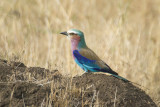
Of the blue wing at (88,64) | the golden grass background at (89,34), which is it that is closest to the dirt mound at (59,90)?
the blue wing at (88,64)

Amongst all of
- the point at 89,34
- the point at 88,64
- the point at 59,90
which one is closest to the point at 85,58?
the point at 88,64

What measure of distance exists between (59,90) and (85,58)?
1.26 m

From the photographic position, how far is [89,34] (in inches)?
413

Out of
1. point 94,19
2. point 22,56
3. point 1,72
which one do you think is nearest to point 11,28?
point 94,19

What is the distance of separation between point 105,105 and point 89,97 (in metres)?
0.27

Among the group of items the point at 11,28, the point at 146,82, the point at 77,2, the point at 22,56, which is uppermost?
the point at 77,2

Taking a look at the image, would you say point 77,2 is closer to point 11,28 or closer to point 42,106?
point 11,28

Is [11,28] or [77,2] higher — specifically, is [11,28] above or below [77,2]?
below

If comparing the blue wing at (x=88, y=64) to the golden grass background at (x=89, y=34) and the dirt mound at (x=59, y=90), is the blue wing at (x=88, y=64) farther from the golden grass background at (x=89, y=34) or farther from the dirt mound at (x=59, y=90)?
the golden grass background at (x=89, y=34)

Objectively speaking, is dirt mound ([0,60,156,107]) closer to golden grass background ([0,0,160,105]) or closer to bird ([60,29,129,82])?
bird ([60,29,129,82])

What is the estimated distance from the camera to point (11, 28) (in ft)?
36.6

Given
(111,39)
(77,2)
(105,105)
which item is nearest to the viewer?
(105,105)

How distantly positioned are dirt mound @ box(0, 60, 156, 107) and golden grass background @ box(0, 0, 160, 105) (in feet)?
1.23

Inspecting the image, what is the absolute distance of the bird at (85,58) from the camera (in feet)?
19.2
